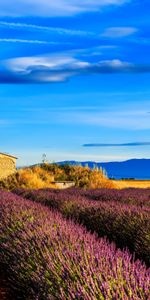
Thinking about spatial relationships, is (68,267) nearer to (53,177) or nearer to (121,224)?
(121,224)

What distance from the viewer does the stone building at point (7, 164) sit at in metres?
31.5

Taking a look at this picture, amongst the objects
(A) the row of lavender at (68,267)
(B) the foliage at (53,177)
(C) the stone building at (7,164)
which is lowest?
(A) the row of lavender at (68,267)

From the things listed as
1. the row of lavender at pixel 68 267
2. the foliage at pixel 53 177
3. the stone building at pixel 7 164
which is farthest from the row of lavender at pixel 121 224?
the stone building at pixel 7 164

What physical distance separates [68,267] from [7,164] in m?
28.4

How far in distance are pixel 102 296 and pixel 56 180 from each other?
25.0m

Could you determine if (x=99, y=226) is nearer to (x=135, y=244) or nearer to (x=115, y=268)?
(x=135, y=244)

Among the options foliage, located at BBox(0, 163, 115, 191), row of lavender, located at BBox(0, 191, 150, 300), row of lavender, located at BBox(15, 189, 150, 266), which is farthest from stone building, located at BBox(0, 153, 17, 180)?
row of lavender, located at BBox(0, 191, 150, 300)

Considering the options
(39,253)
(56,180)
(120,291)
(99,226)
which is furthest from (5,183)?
(120,291)

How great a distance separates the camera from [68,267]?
381 centimetres

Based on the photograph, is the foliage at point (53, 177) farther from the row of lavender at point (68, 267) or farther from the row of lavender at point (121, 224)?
the row of lavender at point (68, 267)

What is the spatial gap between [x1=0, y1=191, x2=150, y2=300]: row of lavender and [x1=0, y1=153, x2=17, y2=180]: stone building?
83.2 feet

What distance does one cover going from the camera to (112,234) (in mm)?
8133

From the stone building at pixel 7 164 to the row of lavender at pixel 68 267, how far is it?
2535 cm

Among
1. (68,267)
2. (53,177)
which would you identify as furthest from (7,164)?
(68,267)
